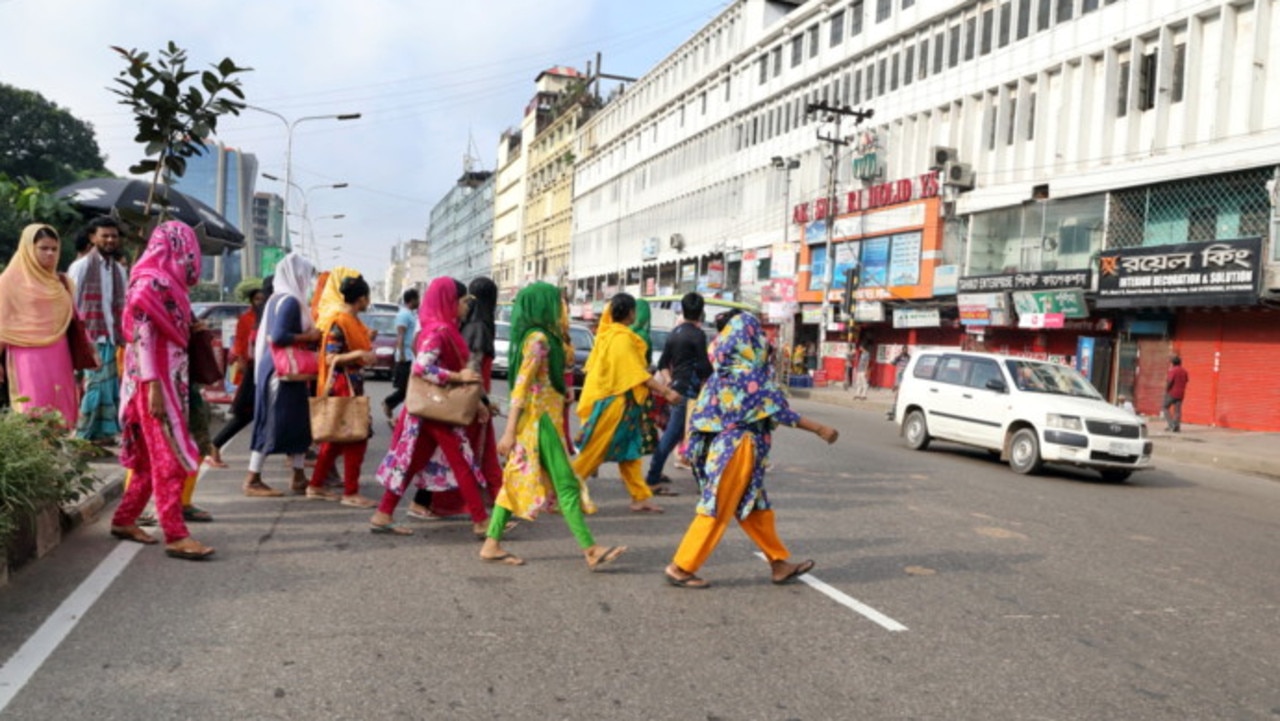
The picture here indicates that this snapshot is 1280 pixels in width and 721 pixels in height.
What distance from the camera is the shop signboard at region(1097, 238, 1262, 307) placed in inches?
850

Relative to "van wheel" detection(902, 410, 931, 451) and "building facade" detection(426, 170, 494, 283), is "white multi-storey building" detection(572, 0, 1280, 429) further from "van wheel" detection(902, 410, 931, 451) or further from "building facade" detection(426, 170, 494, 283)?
"building facade" detection(426, 170, 494, 283)

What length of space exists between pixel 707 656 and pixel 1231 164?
77.0 feet

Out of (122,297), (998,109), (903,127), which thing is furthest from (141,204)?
(903,127)

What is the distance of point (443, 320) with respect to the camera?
21.6 feet

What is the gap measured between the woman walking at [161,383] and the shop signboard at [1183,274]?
22027 mm

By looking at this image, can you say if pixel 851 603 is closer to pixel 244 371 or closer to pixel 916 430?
pixel 244 371

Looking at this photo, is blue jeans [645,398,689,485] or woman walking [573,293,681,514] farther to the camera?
blue jeans [645,398,689,485]

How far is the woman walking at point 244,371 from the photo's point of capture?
8.92 m

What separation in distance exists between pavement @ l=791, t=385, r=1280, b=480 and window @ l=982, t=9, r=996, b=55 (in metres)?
14.1

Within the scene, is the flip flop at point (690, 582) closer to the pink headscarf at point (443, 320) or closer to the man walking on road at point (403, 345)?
the pink headscarf at point (443, 320)

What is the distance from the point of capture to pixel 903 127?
123ft

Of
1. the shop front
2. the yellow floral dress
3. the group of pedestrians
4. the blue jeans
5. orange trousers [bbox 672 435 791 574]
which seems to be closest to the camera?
orange trousers [bbox 672 435 791 574]

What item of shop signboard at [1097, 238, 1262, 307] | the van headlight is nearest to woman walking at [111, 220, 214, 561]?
the van headlight

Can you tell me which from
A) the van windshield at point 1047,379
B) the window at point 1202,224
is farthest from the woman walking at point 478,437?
the window at point 1202,224
